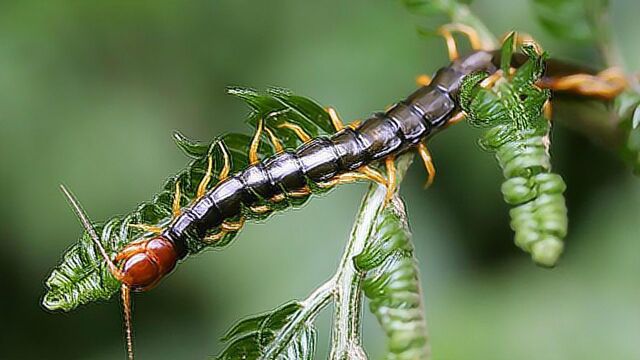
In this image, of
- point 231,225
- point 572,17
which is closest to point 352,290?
point 231,225

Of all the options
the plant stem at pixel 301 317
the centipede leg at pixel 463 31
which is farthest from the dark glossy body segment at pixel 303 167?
Answer: the centipede leg at pixel 463 31

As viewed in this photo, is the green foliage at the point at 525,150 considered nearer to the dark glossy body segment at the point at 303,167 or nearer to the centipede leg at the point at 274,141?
the dark glossy body segment at the point at 303,167

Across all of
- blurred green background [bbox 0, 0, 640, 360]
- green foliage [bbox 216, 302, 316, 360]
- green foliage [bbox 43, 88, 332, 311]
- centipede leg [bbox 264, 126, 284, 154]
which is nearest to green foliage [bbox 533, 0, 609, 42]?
green foliage [bbox 43, 88, 332, 311]

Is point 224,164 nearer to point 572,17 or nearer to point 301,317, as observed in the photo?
point 301,317

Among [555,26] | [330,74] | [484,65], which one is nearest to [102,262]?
[484,65]

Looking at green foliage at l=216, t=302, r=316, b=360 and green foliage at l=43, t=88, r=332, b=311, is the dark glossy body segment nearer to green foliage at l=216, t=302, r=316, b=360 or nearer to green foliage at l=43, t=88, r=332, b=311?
green foliage at l=43, t=88, r=332, b=311

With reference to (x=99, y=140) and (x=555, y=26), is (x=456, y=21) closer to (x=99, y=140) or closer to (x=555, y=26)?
(x=555, y=26)
